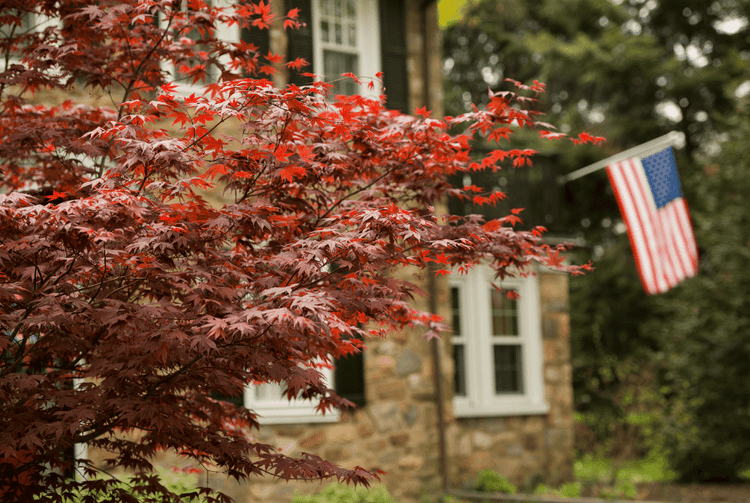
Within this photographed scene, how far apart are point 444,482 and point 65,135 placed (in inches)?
245

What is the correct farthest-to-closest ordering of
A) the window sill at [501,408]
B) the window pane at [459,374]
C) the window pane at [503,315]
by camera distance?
the window pane at [503,315] < the window pane at [459,374] < the window sill at [501,408]

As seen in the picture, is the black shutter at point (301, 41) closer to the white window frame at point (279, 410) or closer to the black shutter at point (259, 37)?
the black shutter at point (259, 37)

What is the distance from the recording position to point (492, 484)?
896 centimetres

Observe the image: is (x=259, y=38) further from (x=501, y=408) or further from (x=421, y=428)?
(x=501, y=408)

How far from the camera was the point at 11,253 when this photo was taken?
3361mm

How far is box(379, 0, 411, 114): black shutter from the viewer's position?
898 cm

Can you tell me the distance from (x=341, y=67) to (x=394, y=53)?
0.68m

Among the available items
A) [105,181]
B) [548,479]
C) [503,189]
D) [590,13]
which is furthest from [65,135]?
[590,13]

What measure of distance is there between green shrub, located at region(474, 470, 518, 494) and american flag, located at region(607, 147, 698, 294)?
2.92m

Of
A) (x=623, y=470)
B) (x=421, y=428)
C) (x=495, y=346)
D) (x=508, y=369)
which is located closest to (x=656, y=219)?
(x=495, y=346)

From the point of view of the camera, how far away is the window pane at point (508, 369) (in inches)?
396

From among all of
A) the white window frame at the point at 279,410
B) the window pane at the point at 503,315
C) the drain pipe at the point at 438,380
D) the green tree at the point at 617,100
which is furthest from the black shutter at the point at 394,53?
the green tree at the point at 617,100

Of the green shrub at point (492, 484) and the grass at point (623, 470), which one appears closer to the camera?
the green shrub at point (492, 484)

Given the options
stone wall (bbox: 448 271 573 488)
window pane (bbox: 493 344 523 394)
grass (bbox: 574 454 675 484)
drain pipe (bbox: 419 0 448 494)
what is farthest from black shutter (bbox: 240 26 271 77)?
grass (bbox: 574 454 675 484)
